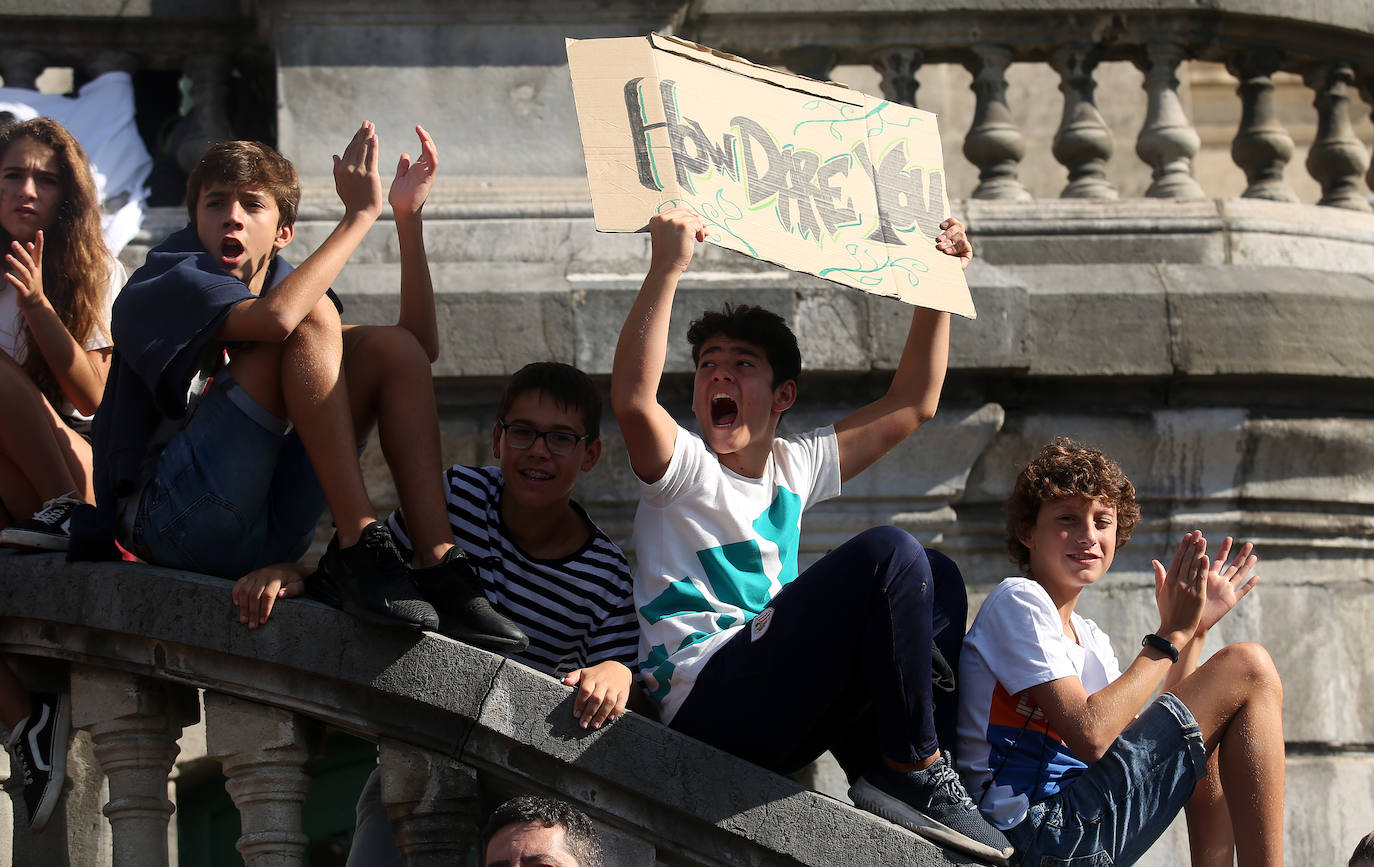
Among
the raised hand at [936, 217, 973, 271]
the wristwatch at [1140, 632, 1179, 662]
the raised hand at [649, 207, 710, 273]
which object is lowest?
the wristwatch at [1140, 632, 1179, 662]

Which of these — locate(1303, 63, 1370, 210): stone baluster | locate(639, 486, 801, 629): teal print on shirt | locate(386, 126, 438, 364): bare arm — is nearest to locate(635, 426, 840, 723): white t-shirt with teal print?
locate(639, 486, 801, 629): teal print on shirt

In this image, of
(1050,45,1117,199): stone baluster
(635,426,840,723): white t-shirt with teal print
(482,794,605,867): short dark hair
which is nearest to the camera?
(482,794,605,867): short dark hair

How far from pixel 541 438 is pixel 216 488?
0.66 meters

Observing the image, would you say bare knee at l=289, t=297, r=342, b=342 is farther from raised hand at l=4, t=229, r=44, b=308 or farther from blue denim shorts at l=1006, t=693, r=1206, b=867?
blue denim shorts at l=1006, t=693, r=1206, b=867

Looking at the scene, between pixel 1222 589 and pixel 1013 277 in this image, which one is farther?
pixel 1013 277

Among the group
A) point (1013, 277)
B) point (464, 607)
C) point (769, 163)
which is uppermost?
point (1013, 277)

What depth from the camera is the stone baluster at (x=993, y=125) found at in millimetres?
5293

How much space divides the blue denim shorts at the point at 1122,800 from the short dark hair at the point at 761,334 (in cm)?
→ 101

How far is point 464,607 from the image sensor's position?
3299mm

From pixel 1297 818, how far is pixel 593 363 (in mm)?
2233

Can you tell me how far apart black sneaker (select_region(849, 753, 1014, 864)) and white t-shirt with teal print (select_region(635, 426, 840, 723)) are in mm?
406

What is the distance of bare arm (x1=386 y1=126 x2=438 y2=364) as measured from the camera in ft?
12.1

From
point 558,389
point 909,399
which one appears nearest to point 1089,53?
point 909,399

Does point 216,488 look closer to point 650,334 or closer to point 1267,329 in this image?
point 650,334
